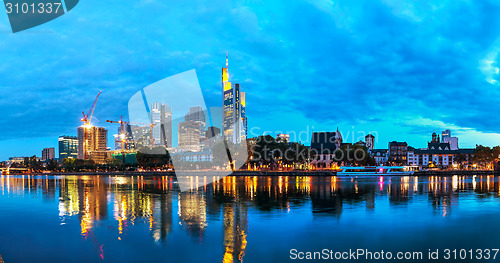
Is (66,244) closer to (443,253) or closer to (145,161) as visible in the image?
(443,253)

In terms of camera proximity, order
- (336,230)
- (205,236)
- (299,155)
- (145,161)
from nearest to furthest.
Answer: (205,236), (336,230), (299,155), (145,161)

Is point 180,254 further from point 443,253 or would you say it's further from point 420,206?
point 420,206

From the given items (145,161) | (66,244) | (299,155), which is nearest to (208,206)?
(66,244)

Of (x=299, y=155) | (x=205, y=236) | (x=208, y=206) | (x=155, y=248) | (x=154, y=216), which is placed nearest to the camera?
(x=155, y=248)

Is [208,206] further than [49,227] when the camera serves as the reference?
Yes

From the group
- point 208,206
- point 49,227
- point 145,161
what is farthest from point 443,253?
point 145,161

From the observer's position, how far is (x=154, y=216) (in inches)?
1103

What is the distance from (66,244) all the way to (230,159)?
15211 centimetres

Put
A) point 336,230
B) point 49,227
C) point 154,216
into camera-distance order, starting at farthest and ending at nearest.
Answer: point 154,216, point 49,227, point 336,230

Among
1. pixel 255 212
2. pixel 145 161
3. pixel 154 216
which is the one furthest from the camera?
pixel 145 161

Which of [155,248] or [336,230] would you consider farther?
[336,230]

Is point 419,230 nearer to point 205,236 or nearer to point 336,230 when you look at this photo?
point 336,230

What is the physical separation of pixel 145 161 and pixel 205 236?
7080 inches

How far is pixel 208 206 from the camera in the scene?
34.0 m
